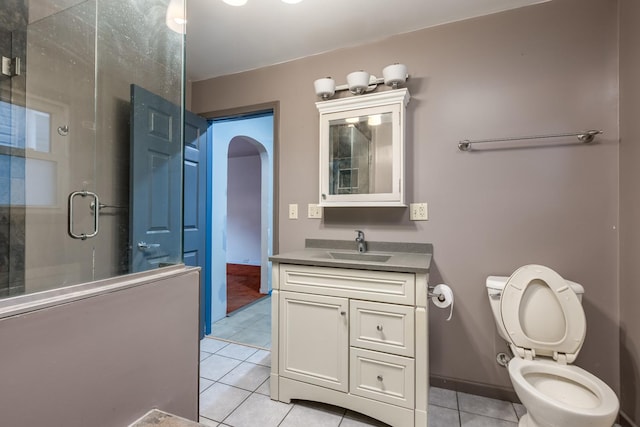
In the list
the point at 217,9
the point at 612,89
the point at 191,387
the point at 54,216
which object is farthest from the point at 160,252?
the point at 612,89

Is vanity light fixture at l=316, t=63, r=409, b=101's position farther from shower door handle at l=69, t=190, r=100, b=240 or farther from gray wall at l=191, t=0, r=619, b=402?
shower door handle at l=69, t=190, r=100, b=240

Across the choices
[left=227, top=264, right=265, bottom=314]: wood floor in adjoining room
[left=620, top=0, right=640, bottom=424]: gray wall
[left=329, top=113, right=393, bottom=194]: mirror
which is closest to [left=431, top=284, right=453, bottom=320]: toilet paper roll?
[left=329, top=113, right=393, bottom=194]: mirror

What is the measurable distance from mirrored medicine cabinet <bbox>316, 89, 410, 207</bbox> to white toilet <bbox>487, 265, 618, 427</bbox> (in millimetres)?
795

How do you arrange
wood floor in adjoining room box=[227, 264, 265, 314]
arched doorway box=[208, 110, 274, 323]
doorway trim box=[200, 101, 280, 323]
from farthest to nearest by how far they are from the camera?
1. wood floor in adjoining room box=[227, 264, 265, 314]
2. arched doorway box=[208, 110, 274, 323]
3. doorway trim box=[200, 101, 280, 323]

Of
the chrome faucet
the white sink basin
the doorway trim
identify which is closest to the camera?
Answer: the white sink basin

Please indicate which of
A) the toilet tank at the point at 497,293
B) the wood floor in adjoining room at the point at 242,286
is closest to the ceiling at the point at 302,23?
the toilet tank at the point at 497,293

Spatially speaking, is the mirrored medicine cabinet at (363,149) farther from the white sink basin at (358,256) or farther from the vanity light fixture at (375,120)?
the white sink basin at (358,256)

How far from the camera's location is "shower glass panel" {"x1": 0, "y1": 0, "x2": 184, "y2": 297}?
1.31m

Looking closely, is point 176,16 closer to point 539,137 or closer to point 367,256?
point 367,256

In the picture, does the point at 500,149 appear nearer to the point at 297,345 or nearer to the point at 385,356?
the point at 385,356

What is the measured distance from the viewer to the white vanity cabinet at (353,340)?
4.75 feet

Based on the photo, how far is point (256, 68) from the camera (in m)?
2.49

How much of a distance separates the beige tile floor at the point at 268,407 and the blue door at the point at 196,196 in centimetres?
68

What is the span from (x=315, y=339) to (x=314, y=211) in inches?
37.6
